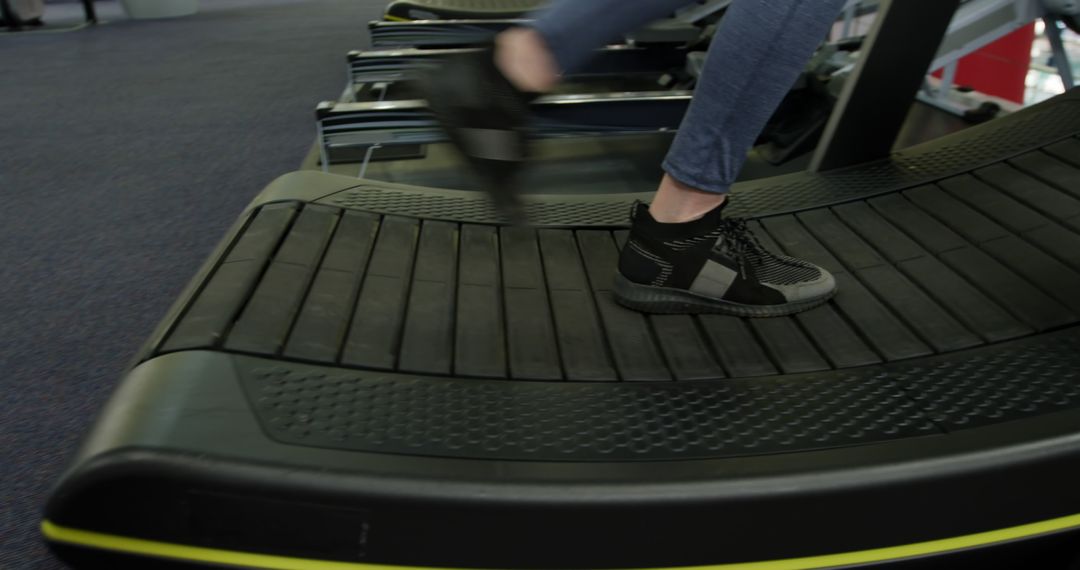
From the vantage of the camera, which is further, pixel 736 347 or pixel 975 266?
pixel 975 266

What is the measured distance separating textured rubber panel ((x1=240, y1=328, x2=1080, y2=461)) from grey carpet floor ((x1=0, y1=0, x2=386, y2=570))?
42cm

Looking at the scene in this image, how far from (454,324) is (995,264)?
2.79 feet

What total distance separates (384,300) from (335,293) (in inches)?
2.7

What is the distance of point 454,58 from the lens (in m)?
0.87

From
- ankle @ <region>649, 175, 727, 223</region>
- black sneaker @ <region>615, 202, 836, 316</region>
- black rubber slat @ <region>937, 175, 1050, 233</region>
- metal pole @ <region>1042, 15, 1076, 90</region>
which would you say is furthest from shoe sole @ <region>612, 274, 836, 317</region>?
metal pole @ <region>1042, 15, 1076, 90</region>

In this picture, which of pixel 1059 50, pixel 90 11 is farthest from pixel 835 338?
pixel 90 11

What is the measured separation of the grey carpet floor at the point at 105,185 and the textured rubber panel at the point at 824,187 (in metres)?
0.54

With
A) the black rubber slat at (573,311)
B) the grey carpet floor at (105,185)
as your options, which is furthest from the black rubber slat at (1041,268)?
the grey carpet floor at (105,185)

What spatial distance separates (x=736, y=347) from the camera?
103 centimetres

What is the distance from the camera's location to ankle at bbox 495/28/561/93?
0.81 metres

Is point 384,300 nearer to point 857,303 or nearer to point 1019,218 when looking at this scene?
point 857,303

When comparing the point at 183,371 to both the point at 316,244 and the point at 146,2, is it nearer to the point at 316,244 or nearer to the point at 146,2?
the point at 316,244

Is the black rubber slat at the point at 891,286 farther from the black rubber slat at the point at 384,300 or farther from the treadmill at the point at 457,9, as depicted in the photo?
the treadmill at the point at 457,9

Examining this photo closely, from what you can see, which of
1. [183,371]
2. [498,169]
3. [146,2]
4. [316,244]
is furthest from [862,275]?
[146,2]
